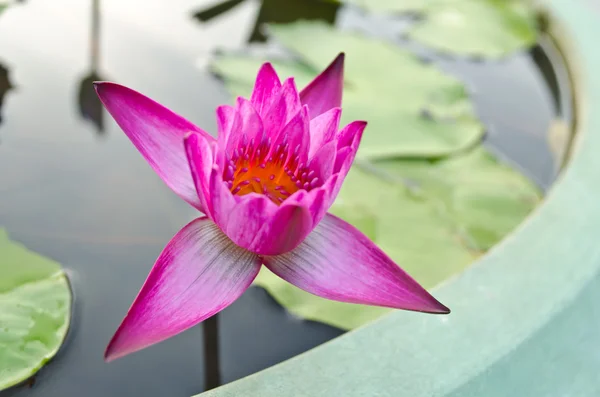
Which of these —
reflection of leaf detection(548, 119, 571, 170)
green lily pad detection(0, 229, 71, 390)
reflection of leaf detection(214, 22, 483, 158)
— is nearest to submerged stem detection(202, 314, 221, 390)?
green lily pad detection(0, 229, 71, 390)

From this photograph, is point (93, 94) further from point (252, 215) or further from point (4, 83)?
point (252, 215)

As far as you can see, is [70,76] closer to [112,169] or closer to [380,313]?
[112,169]

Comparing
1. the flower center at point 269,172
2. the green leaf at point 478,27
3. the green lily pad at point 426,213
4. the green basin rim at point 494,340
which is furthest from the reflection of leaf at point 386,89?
the flower center at point 269,172

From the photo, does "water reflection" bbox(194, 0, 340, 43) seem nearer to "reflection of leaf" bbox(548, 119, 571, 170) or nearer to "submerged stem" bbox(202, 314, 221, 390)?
"reflection of leaf" bbox(548, 119, 571, 170)

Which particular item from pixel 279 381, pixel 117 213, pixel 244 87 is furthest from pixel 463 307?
pixel 244 87

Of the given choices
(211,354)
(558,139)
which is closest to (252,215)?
(211,354)
